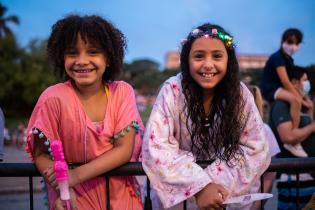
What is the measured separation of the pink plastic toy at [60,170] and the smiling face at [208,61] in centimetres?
81

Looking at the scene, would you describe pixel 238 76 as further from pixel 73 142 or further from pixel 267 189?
pixel 267 189

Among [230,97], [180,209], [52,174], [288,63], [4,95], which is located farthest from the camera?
[4,95]

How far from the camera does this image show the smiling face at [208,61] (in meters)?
2.03

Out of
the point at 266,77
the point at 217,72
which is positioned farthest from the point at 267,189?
the point at 217,72

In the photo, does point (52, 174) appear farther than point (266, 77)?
No

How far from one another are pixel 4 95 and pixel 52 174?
28.9m

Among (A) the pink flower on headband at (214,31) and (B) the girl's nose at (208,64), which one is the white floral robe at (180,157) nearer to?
(B) the girl's nose at (208,64)

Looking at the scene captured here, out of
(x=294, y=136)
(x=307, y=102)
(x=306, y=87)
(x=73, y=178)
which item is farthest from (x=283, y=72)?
(x=73, y=178)

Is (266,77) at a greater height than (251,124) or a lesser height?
greater

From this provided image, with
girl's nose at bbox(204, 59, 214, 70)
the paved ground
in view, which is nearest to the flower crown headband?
girl's nose at bbox(204, 59, 214, 70)

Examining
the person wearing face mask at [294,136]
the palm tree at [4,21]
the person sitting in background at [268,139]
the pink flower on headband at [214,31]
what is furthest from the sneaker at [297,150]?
the palm tree at [4,21]

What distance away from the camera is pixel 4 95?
28.6 meters

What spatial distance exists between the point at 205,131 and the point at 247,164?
28 centimetres

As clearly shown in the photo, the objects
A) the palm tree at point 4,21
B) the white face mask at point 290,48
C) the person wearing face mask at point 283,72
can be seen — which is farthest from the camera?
the palm tree at point 4,21
